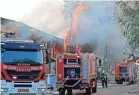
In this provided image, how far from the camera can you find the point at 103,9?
19438 mm

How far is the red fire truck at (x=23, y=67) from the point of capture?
16.8m

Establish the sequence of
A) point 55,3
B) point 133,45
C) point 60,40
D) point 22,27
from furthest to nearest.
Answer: point 60,40, point 22,27, point 55,3, point 133,45

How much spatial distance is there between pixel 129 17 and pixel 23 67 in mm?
4700

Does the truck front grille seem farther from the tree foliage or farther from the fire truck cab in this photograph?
the fire truck cab

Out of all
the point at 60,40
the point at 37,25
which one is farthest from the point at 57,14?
the point at 60,40

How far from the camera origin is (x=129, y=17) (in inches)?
623

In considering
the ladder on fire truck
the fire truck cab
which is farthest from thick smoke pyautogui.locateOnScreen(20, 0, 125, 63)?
the fire truck cab

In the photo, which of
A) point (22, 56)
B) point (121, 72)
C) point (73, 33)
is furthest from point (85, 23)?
point (121, 72)

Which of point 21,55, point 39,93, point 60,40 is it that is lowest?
point 39,93

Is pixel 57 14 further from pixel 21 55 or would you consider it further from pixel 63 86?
pixel 21 55

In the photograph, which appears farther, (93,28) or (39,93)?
(93,28)

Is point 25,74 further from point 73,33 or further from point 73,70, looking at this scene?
point 73,33

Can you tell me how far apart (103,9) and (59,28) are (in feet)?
18.8

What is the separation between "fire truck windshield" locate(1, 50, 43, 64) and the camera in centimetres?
1694
